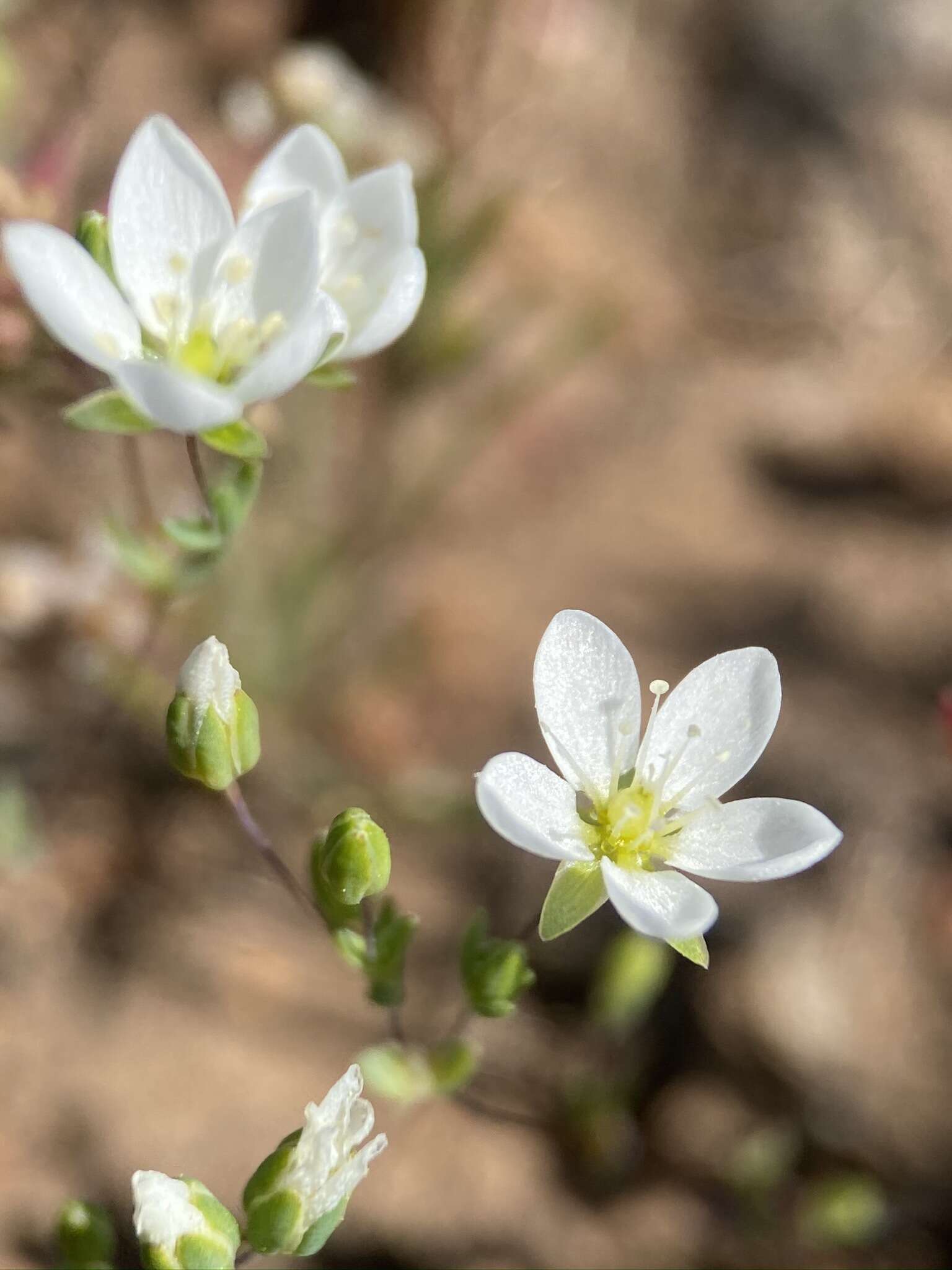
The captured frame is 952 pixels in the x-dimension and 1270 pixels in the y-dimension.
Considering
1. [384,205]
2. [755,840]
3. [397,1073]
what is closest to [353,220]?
[384,205]

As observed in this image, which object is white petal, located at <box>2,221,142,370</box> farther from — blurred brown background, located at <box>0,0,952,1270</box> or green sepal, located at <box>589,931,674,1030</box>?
green sepal, located at <box>589,931,674,1030</box>

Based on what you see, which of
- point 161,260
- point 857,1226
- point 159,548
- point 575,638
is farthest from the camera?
point 857,1226

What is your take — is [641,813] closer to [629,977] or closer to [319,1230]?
[319,1230]

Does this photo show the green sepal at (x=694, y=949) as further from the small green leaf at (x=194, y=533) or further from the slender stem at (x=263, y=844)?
the small green leaf at (x=194, y=533)

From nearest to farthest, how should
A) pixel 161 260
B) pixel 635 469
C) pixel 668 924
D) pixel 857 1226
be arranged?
1. pixel 668 924
2. pixel 161 260
3. pixel 857 1226
4. pixel 635 469

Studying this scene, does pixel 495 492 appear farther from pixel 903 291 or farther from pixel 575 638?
pixel 575 638

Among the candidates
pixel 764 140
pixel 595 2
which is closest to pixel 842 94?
pixel 764 140
